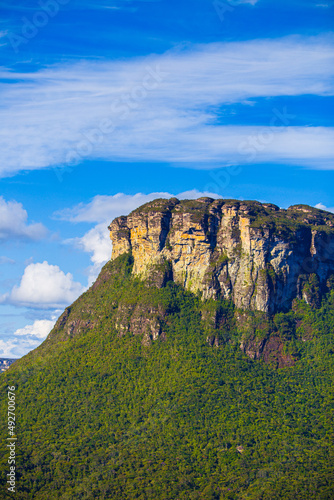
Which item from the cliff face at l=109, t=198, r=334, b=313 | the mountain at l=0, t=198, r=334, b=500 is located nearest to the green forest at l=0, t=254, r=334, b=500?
the mountain at l=0, t=198, r=334, b=500

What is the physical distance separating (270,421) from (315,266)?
1366 inches

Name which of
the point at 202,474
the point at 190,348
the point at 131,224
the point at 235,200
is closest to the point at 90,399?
the point at 190,348

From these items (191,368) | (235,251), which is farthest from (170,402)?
(235,251)

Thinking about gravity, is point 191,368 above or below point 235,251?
below

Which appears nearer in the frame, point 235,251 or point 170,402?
point 170,402

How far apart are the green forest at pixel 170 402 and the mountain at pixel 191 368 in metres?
0.26

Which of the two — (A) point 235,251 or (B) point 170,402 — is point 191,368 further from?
(A) point 235,251

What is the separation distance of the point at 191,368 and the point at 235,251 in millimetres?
23461

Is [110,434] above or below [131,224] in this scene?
below

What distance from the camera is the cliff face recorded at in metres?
131

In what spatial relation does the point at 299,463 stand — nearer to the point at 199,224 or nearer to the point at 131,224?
the point at 199,224

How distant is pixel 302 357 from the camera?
12762 centimetres

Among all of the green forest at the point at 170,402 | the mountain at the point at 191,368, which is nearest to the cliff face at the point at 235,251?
the mountain at the point at 191,368

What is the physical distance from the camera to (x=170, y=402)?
119000 millimetres
